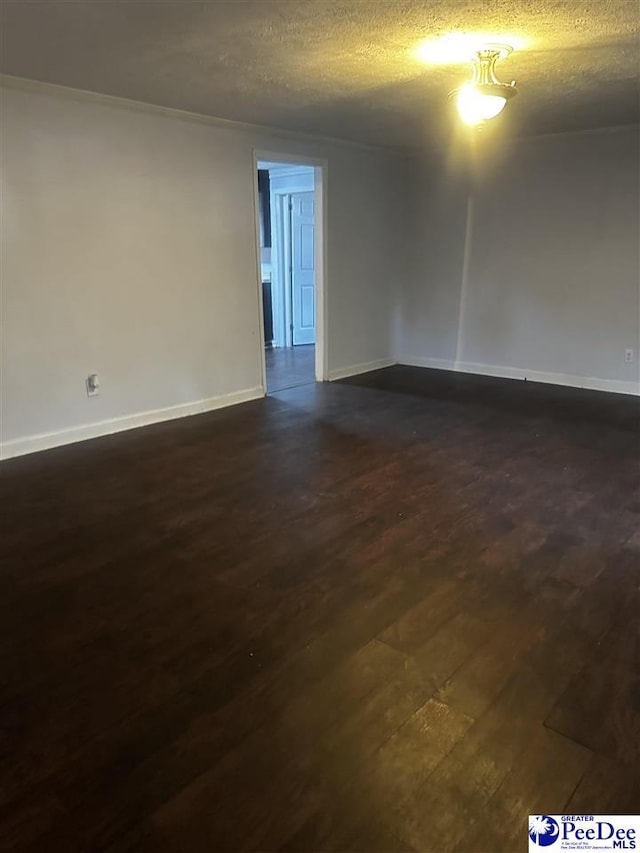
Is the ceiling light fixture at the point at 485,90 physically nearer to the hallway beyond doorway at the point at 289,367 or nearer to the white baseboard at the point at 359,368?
the hallway beyond doorway at the point at 289,367

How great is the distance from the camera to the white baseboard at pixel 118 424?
3.94 metres

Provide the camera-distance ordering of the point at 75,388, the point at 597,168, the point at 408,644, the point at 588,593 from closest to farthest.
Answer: the point at 408,644 < the point at 588,593 < the point at 75,388 < the point at 597,168

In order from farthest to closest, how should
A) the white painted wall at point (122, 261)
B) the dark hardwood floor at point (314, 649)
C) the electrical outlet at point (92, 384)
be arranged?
the electrical outlet at point (92, 384)
the white painted wall at point (122, 261)
the dark hardwood floor at point (314, 649)

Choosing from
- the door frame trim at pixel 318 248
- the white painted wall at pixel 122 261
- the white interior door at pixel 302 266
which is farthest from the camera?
the white interior door at pixel 302 266

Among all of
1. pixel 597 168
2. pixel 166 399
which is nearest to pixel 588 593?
pixel 166 399

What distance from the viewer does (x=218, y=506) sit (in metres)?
3.22

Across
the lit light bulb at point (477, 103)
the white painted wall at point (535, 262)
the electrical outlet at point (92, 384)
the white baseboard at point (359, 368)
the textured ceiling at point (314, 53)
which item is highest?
the textured ceiling at point (314, 53)

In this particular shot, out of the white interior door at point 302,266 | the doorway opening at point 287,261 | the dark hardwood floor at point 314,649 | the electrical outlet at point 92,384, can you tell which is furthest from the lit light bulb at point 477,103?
the white interior door at point 302,266

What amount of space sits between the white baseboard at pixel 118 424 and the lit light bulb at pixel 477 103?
2919 mm

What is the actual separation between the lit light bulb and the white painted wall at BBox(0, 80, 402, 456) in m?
2.16

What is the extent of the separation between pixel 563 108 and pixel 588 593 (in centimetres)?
357

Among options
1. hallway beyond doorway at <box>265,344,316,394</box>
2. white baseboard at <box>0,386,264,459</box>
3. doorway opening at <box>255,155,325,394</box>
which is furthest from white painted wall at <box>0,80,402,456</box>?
doorway opening at <box>255,155,325,394</box>

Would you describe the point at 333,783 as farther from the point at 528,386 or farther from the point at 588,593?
the point at 528,386

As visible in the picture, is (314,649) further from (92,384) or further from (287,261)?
(287,261)
